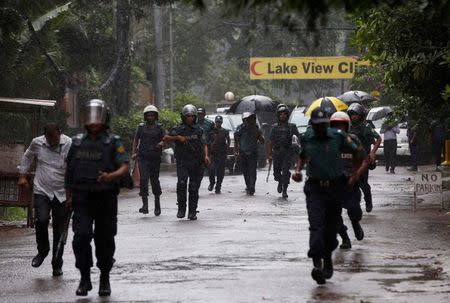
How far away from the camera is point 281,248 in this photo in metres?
15.9

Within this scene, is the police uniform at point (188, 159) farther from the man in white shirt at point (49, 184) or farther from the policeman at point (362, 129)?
the man in white shirt at point (49, 184)

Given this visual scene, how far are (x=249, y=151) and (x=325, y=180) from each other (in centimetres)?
1558

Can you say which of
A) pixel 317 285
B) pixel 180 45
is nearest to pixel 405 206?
pixel 317 285

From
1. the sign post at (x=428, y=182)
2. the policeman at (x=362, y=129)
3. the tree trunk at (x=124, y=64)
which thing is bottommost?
the sign post at (x=428, y=182)

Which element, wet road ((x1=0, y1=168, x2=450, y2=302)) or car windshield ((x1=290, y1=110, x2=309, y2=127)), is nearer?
wet road ((x1=0, y1=168, x2=450, y2=302))

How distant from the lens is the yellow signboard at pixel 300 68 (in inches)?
2665

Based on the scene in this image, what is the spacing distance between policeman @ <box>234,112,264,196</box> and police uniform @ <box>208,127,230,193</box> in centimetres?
74

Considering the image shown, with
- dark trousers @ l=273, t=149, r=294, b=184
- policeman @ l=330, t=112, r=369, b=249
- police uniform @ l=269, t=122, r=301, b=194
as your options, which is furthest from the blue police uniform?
police uniform @ l=269, t=122, r=301, b=194

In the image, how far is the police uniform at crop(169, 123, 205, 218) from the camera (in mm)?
21250

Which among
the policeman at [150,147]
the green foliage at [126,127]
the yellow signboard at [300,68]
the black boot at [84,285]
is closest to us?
the black boot at [84,285]

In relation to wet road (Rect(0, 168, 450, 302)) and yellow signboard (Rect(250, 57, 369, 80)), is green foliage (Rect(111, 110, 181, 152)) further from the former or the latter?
yellow signboard (Rect(250, 57, 369, 80))

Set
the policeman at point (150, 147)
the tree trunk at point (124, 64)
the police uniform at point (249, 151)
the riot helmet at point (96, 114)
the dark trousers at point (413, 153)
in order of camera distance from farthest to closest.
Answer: the tree trunk at point (124, 64) → the dark trousers at point (413, 153) → the police uniform at point (249, 151) → the policeman at point (150, 147) → the riot helmet at point (96, 114)

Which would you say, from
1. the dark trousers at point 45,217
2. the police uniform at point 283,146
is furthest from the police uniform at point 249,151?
the dark trousers at point 45,217

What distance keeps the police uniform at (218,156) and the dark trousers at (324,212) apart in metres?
16.1
